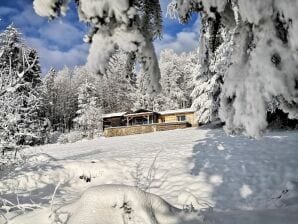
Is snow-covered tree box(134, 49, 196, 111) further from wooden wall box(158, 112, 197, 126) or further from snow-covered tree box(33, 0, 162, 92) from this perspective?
snow-covered tree box(33, 0, 162, 92)

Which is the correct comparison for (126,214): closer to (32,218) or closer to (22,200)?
(32,218)

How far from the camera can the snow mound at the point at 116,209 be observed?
4086 millimetres

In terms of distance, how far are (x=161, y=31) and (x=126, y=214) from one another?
2027 millimetres

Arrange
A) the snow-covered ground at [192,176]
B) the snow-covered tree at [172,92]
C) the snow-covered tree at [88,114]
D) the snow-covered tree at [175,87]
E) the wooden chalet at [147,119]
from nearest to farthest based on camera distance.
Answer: the snow-covered ground at [192,176]
the wooden chalet at [147,119]
the snow-covered tree at [88,114]
the snow-covered tree at [172,92]
the snow-covered tree at [175,87]

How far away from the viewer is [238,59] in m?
2.72

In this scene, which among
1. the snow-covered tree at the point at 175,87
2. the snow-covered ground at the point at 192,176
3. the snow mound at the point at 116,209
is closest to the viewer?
the snow mound at the point at 116,209

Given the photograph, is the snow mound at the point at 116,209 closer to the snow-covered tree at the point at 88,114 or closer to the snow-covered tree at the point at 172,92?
the snow-covered tree at the point at 88,114

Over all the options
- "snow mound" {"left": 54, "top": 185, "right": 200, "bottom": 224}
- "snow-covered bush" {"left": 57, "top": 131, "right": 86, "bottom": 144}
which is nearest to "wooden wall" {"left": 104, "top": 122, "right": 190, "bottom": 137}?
"snow-covered bush" {"left": 57, "top": 131, "right": 86, "bottom": 144}

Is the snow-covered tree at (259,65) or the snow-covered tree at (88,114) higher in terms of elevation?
the snow-covered tree at (88,114)

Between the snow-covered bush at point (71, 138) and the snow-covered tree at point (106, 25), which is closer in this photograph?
the snow-covered tree at point (106, 25)

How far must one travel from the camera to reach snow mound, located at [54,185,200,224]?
4.09 meters

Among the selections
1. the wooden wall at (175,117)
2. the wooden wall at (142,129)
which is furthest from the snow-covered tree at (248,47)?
the wooden wall at (175,117)

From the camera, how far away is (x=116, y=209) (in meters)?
4.23

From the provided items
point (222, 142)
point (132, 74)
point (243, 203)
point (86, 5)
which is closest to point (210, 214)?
point (132, 74)
